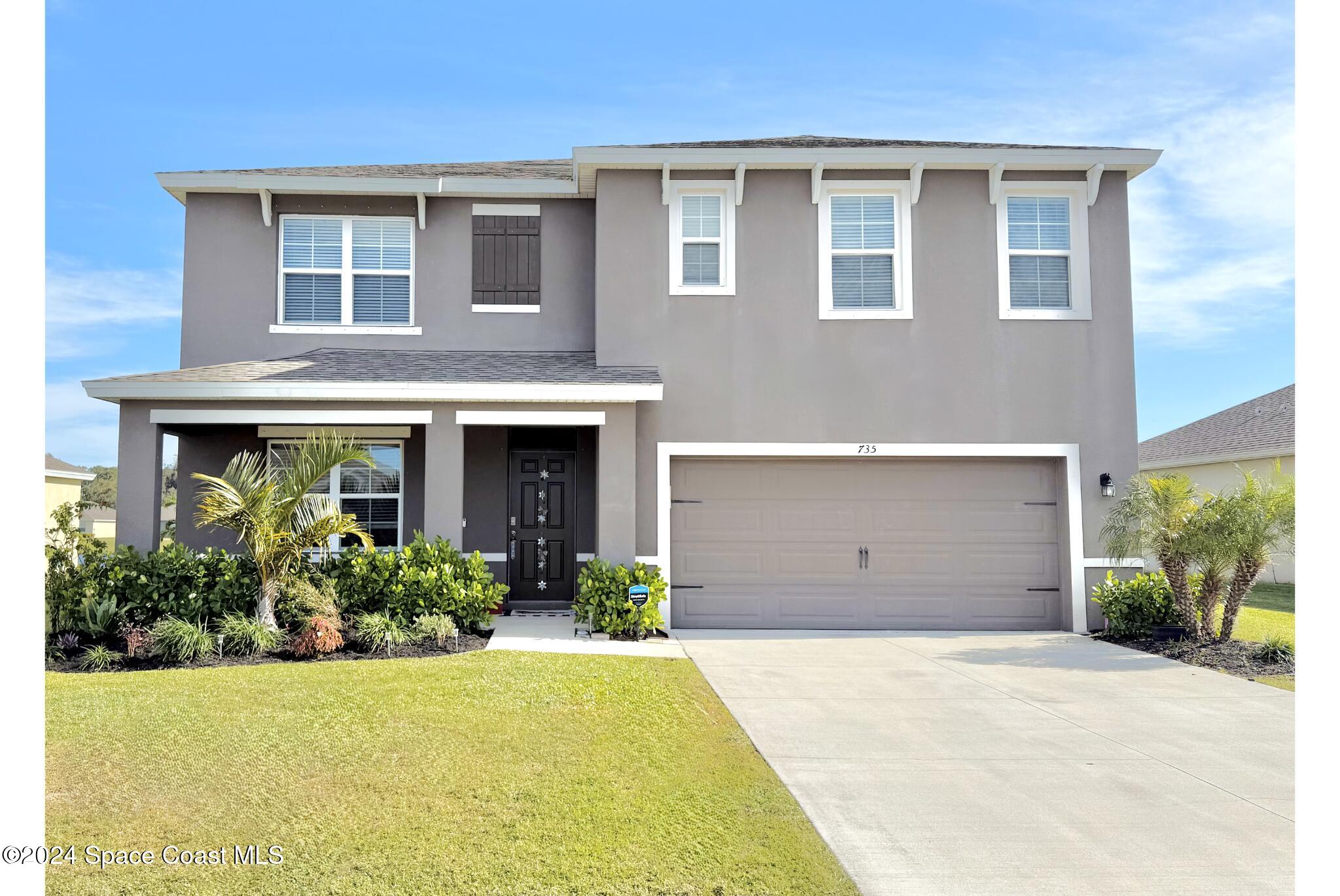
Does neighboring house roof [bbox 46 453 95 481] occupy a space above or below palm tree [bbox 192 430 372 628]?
above

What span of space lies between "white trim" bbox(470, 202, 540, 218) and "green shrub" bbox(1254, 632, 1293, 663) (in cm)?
1081

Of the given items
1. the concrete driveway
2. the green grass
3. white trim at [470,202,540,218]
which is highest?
white trim at [470,202,540,218]

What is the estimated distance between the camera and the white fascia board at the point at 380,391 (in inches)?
416

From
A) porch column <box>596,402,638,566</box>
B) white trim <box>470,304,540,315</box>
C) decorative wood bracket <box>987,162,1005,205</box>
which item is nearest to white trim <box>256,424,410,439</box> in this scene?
white trim <box>470,304,540,315</box>

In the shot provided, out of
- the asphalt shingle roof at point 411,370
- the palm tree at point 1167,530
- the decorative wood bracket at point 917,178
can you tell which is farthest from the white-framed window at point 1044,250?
the asphalt shingle roof at point 411,370

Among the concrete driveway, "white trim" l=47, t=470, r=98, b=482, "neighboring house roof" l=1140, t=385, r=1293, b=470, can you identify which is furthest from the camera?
"white trim" l=47, t=470, r=98, b=482

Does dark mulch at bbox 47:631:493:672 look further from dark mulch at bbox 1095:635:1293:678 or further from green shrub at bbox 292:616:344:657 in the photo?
dark mulch at bbox 1095:635:1293:678

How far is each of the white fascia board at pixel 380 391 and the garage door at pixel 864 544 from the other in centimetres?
168

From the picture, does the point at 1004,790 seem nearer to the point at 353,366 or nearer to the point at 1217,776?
the point at 1217,776

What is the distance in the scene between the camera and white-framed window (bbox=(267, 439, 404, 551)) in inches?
508

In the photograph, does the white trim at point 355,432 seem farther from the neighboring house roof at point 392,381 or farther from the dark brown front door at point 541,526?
the dark brown front door at point 541,526

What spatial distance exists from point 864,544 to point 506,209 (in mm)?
7105

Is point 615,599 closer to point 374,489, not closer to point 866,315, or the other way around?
point 374,489

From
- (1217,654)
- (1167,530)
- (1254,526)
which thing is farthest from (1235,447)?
(1217,654)
